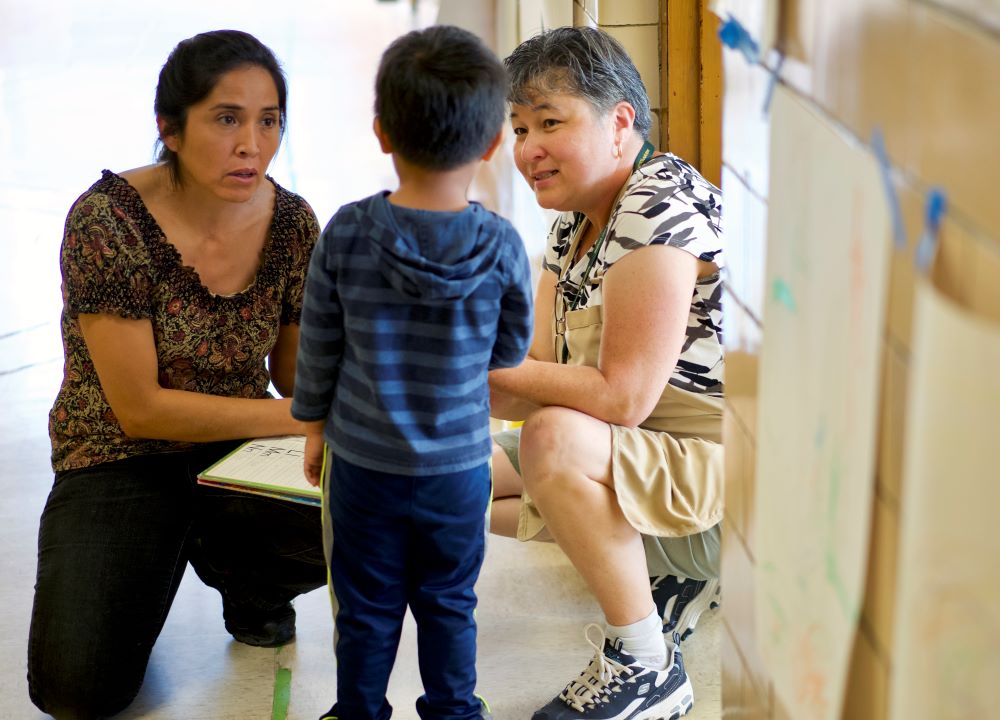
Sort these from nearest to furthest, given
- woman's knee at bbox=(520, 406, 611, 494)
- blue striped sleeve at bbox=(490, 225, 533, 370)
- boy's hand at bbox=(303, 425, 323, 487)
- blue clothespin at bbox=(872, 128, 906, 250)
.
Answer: blue clothespin at bbox=(872, 128, 906, 250) < blue striped sleeve at bbox=(490, 225, 533, 370) < boy's hand at bbox=(303, 425, 323, 487) < woman's knee at bbox=(520, 406, 611, 494)

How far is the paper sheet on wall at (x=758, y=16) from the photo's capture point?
1041 mm

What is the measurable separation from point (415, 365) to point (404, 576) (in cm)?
33

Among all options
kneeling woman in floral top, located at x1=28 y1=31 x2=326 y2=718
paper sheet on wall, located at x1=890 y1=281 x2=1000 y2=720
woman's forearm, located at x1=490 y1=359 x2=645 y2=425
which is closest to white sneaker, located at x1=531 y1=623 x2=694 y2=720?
woman's forearm, located at x1=490 y1=359 x2=645 y2=425

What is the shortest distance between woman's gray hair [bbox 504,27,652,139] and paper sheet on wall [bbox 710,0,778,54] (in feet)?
2.58

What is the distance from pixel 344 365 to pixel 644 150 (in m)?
0.77

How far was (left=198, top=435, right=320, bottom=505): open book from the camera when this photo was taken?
1.92 metres

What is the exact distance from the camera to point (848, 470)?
2.82 ft

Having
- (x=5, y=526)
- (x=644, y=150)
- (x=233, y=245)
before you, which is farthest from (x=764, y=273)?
(x=5, y=526)

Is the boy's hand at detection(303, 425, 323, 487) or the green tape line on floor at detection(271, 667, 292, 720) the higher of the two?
the boy's hand at detection(303, 425, 323, 487)

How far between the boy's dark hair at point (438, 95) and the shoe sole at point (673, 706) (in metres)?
0.98

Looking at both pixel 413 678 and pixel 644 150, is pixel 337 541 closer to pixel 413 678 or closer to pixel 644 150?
pixel 413 678

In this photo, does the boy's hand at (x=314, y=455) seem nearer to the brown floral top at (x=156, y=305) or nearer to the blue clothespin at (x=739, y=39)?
Answer: the brown floral top at (x=156, y=305)

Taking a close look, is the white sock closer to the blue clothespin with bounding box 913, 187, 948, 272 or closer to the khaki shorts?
the khaki shorts

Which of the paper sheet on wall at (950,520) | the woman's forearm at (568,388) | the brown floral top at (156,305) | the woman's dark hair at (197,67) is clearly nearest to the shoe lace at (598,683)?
the woman's forearm at (568,388)
